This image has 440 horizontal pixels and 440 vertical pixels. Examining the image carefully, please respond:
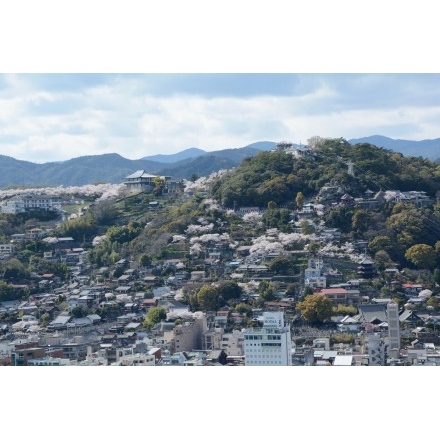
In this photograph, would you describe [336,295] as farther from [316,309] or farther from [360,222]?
[360,222]

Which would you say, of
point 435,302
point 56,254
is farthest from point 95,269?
point 435,302

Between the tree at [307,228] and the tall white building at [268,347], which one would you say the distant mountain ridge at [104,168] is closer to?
the tree at [307,228]

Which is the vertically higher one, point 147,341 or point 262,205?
point 262,205

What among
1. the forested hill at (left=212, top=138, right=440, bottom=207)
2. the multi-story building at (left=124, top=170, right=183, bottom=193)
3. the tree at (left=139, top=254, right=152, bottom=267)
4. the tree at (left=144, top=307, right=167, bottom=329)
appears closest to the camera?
the tree at (left=144, top=307, right=167, bottom=329)

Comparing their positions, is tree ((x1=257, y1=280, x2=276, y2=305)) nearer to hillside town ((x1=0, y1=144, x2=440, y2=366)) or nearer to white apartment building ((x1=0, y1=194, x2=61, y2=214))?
hillside town ((x1=0, y1=144, x2=440, y2=366))

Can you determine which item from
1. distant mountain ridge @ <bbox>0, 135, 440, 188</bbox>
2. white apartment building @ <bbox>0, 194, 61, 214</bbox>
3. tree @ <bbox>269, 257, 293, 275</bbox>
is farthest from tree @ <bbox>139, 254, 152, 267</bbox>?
Answer: distant mountain ridge @ <bbox>0, 135, 440, 188</bbox>

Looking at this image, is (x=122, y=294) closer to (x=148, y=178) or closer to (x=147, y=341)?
(x=147, y=341)
